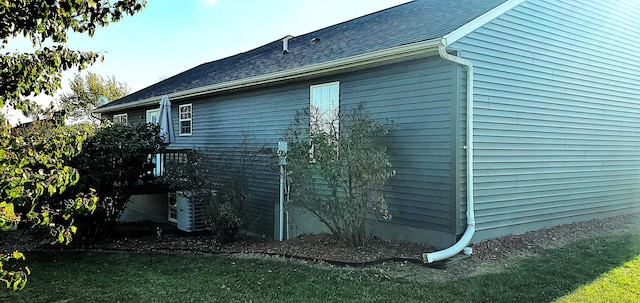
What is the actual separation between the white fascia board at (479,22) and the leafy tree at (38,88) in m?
3.96

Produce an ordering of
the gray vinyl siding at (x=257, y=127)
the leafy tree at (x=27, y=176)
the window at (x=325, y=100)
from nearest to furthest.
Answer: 1. the leafy tree at (x=27, y=176)
2. the window at (x=325, y=100)
3. the gray vinyl siding at (x=257, y=127)

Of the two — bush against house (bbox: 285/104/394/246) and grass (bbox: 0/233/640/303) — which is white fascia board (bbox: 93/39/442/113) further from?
grass (bbox: 0/233/640/303)

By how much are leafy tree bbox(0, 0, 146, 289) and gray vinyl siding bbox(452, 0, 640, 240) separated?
4831 millimetres

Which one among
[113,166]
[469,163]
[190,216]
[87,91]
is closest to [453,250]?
[469,163]

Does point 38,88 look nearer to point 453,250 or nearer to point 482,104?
point 453,250

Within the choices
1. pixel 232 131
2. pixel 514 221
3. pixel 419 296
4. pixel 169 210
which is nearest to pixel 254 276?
pixel 419 296

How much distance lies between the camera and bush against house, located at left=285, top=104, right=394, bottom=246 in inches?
247

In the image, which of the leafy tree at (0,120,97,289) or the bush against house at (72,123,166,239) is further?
the bush against house at (72,123,166,239)

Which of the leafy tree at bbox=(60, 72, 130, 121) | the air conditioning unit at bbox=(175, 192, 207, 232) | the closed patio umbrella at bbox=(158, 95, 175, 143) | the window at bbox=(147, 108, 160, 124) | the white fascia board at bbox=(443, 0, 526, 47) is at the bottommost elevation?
the air conditioning unit at bbox=(175, 192, 207, 232)

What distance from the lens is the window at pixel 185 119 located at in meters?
12.5

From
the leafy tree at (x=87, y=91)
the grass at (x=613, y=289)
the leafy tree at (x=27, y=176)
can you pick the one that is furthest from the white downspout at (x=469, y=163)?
the leafy tree at (x=87, y=91)

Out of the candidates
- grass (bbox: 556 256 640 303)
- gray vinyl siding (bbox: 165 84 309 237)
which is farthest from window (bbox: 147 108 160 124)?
grass (bbox: 556 256 640 303)

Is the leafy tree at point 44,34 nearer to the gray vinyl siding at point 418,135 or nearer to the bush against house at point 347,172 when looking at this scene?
the bush against house at point 347,172

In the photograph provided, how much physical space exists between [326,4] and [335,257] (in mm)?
8388
